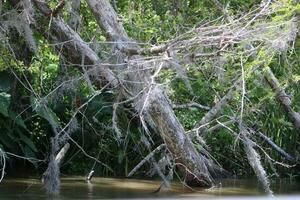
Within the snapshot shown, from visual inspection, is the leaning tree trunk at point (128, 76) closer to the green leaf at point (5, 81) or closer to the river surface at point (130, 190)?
the river surface at point (130, 190)

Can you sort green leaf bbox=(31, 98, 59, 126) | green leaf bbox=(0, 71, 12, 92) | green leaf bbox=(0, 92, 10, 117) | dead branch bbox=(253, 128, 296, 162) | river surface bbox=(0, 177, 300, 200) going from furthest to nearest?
dead branch bbox=(253, 128, 296, 162), green leaf bbox=(0, 71, 12, 92), green leaf bbox=(0, 92, 10, 117), green leaf bbox=(31, 98, 59, 126), river surface bbox=(0, 177, 300, 200)

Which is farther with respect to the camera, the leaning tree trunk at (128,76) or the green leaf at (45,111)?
the green leaf at (45,111)

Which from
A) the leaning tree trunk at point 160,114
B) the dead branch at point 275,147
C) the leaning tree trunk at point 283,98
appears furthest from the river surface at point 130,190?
the leaning tree trunk at point 283,98

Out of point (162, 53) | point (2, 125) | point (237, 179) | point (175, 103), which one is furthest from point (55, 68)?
point (237, 179)

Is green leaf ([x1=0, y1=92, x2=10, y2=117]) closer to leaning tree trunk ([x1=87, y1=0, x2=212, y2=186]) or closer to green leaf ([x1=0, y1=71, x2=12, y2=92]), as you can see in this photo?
green leaf ([x1=0, y1=71, x2=12, y2=92])

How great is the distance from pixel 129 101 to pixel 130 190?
45.5 inches

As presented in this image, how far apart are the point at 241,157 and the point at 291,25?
342 cm

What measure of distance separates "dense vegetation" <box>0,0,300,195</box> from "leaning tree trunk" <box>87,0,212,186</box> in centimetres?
14

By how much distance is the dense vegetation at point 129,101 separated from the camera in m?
7.38

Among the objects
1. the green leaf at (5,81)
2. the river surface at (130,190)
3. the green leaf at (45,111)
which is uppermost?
the green leaf at (5,81)

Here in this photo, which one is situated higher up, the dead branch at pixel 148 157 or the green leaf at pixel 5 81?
the green leaf at pixel 5 81

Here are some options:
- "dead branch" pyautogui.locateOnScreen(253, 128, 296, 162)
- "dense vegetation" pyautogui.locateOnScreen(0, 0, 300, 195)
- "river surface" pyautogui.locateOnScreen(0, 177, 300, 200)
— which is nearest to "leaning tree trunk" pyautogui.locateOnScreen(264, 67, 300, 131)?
"dense vegetation" pyautogui.locateOnScreen(0, 0, 300, 195)

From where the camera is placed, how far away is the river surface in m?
7.24

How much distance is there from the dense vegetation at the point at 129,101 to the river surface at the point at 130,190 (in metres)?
0.32
